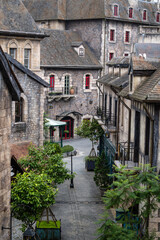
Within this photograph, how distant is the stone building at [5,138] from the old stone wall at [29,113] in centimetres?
1180

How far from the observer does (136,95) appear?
16016 millimetres

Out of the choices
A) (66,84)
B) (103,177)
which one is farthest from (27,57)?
(66,84)

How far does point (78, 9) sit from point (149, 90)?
3662 cm

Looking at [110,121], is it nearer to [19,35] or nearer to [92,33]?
[19,35]

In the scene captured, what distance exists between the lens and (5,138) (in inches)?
497

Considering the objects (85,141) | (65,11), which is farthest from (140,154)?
(65,11)

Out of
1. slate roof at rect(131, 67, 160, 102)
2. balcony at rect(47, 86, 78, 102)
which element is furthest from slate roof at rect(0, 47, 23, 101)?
balcony at rect(47, 86, 78, 102)

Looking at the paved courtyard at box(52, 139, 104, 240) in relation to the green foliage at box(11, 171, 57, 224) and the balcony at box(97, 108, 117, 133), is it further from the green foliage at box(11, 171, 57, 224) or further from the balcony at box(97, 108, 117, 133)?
the balcony at box(97, 108, 117, 133)

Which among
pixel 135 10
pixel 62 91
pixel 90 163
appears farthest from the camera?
pixel 135 10

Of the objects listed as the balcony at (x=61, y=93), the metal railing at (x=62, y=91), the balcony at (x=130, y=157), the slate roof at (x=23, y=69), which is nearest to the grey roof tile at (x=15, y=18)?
the slate roof at (x=23, y=69)

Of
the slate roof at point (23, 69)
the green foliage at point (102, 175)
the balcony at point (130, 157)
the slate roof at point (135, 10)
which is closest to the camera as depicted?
the balcony at point (130, 157)

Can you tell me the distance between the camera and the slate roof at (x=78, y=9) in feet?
159

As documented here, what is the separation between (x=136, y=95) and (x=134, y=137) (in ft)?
8.34

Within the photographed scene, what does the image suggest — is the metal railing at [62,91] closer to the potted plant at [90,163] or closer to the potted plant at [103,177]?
the potted plant at [90,163]
